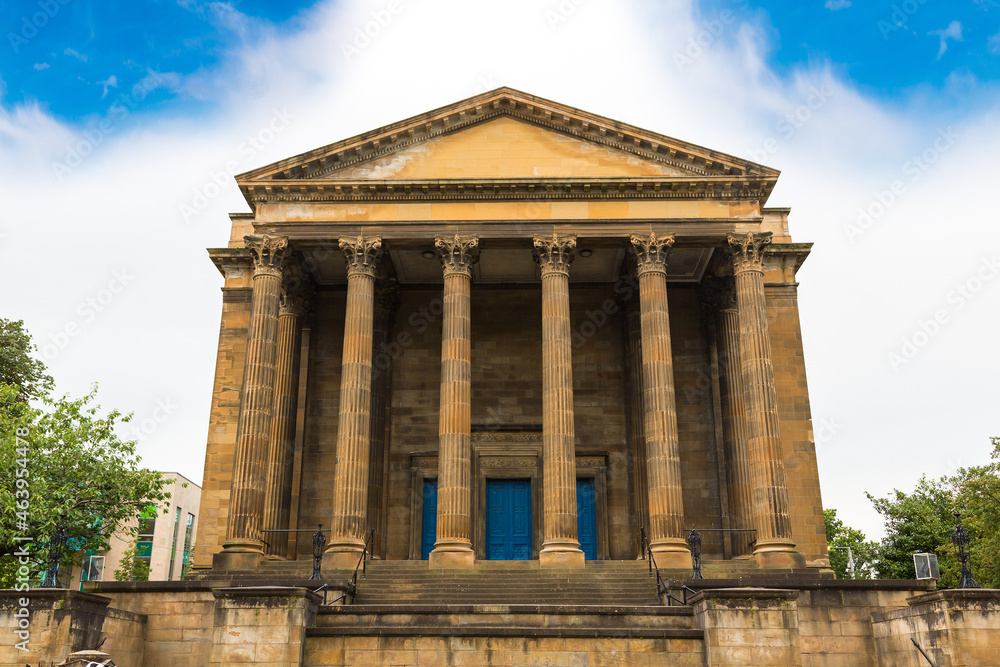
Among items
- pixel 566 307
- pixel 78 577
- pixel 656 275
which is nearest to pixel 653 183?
pixel 656 275

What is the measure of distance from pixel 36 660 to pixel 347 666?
6.01 m

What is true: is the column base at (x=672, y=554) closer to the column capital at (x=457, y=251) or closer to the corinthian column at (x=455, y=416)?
the corinthian column at (x=455, y=416)

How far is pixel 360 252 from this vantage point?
91.1 feet

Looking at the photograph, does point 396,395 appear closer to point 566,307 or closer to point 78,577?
point 566,307

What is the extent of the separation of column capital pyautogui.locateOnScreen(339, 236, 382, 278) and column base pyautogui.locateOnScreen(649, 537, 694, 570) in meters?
12.0

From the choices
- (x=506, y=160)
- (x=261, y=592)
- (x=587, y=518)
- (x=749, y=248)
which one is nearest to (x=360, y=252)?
(x=506, y=160)

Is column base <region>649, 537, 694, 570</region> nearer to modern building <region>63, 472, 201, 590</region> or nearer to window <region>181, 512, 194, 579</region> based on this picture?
modern building <region>63, 472, 201, 590</region>

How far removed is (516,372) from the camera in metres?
32.5

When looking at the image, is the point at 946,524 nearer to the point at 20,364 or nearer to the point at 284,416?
the point at 284,416

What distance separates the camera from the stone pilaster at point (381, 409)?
97.0 ft

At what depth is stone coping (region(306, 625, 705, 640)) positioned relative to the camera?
653 inches

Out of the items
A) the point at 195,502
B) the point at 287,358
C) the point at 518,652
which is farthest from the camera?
the point at 195,502

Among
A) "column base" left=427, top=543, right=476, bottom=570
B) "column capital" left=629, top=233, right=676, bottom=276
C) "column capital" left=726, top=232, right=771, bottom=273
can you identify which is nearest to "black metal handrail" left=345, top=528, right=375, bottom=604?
"column base" left=427, top=543, right=476, bottom=570

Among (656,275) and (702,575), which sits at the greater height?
(656,275)
